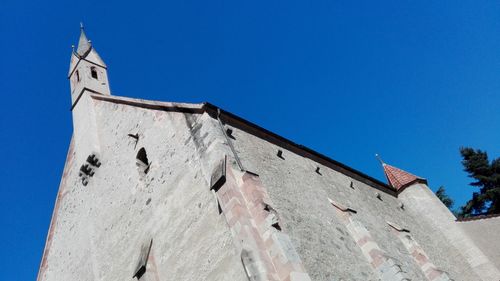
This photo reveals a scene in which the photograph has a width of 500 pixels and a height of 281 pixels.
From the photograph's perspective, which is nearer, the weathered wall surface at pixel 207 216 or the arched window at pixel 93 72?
the weathered wall surface at pixel 207 216

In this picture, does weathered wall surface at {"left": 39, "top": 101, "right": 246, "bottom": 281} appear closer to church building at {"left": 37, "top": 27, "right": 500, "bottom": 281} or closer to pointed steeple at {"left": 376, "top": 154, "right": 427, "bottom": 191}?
church building at {"left": 37, "top": 27, "right": 500, "bottom": 281}

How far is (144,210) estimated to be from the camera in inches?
520

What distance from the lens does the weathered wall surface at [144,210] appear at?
1088cm

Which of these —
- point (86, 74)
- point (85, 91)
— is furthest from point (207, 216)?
point (86, 74)

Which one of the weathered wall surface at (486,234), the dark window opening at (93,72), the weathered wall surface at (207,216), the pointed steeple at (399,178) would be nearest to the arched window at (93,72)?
the dark window opening at (93,72)

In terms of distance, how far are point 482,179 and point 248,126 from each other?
25.8 metres

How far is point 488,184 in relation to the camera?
33188 mm

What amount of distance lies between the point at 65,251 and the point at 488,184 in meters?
29.3

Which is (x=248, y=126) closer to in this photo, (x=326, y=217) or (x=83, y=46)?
(x=326, y=217)

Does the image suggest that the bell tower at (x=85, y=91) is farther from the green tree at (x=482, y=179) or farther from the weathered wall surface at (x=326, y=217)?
the green tree at (x=482, y=179)

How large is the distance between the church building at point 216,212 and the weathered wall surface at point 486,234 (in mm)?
51

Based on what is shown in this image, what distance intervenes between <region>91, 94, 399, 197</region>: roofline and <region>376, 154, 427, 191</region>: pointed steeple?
2798 millimetres

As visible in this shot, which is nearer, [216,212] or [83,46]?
[216,212]

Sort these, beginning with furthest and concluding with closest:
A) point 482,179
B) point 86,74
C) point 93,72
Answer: point 482,179, point 93,72, point 86,74
